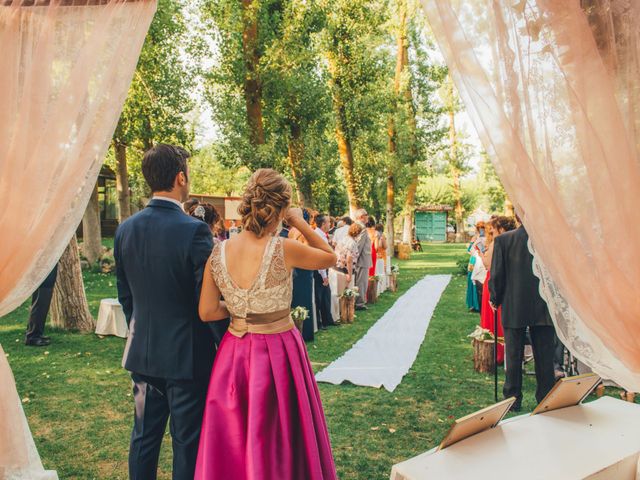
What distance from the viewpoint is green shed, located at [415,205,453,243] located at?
2044 inches

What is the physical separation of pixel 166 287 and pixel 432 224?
50918mm

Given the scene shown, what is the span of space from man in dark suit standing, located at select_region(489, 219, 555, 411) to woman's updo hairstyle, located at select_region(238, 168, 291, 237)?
2964 millimetres

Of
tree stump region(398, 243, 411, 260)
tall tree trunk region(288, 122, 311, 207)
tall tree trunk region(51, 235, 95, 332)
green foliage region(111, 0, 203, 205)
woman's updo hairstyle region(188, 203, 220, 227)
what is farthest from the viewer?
tree stump region(398, 243, 411, 260)

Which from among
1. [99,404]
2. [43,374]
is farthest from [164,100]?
[99,404]

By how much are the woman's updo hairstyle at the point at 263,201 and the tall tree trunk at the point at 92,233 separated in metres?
15.6

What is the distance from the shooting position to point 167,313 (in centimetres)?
301

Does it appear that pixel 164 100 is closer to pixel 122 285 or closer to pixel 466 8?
pixel 122 285

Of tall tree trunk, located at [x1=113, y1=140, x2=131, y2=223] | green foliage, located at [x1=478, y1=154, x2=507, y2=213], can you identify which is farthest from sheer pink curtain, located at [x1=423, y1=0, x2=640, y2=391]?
green foliage, located at [x1=478, y1=154, x2=507, y2=213]

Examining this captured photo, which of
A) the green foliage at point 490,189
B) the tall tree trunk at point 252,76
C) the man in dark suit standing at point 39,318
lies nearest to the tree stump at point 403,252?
the tall tree trunk at point 252,76

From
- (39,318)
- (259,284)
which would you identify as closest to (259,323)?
(259,284)

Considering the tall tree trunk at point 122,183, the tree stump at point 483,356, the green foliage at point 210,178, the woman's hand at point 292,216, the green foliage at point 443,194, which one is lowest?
the tree stump at point 483,356

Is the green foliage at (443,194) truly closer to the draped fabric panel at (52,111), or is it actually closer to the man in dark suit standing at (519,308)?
the man in dark suit standing at (519,308)

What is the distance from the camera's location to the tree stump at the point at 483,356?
671 cm

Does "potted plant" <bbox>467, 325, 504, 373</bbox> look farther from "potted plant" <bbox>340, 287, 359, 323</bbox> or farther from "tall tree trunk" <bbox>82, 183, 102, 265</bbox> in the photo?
"tall tree trunk" <bbox>82, 183, 102, 265</bbox>
